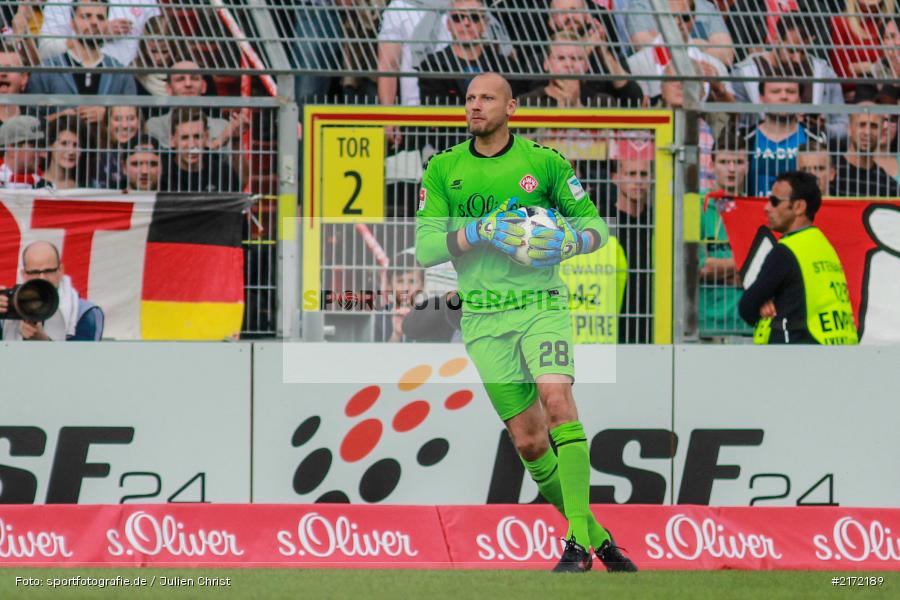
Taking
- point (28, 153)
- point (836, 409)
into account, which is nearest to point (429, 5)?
point (28, 153)

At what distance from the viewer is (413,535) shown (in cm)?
761

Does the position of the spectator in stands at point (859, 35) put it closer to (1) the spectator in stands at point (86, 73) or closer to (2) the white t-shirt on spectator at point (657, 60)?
(2) the white t-shirt on spectator at point (657, 60)

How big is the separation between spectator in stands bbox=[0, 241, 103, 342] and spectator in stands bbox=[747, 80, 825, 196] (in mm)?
4281

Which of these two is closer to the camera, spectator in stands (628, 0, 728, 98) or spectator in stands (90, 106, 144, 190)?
spectator in stands (90, 106, 144, 190)

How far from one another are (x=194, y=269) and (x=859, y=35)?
4699 millimetres

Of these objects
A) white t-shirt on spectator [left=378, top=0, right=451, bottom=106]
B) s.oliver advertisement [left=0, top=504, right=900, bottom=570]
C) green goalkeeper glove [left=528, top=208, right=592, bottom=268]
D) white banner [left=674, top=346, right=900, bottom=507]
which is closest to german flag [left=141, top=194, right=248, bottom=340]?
white t-shirt on spectator [left=378, top=0, right=451, bottom=106]

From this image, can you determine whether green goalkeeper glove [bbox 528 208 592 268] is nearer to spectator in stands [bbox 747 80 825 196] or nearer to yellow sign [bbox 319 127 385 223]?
yellow sign [bbox 319 127 385 223]

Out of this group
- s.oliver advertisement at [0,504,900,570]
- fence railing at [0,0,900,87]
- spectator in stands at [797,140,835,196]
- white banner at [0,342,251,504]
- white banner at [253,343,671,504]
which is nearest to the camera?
s.oliver advertisement at [0,504,900,570]

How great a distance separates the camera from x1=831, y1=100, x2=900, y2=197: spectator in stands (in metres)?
9.66

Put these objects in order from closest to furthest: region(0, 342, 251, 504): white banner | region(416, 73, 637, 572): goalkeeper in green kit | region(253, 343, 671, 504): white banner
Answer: region(416, 73, 637, 572): goalkeeper in green kit, region(0, 342, 251, 504): white banner, region(253, 343, 671, 504): white banner

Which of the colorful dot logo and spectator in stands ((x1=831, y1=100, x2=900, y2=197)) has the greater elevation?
spectator in stands ((x1=831, y1=100, x2=900, y2=197))

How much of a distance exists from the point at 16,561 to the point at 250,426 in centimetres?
181

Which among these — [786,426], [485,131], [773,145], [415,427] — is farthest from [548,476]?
[773,145]

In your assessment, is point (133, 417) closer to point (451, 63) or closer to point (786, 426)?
point (451, 63)
